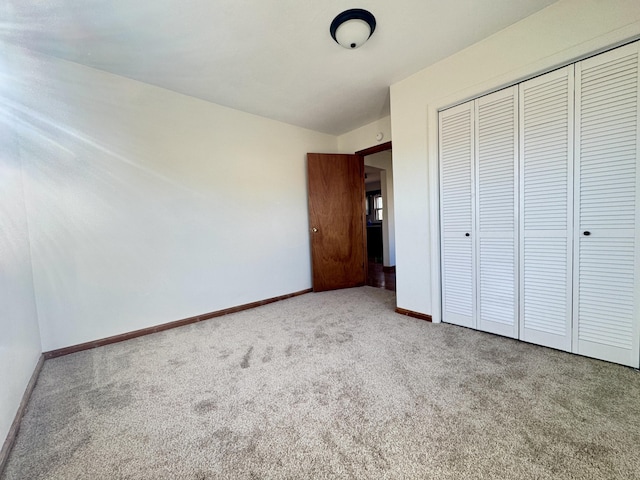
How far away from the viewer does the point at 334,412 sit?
1428 millimetres

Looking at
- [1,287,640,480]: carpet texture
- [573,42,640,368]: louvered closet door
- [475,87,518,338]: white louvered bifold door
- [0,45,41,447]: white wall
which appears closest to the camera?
[1,287,640,480]: carpet texture

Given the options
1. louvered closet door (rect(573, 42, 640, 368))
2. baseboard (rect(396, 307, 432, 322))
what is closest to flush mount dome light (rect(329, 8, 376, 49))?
louvered closet door (rect(573, 42, 640, 368))

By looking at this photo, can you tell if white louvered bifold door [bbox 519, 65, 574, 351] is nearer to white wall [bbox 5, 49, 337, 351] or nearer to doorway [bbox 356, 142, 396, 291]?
doorway [bbox 356, 142, 396, 291]

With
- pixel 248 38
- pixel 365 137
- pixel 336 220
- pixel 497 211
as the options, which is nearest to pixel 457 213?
→ pixel 497 211

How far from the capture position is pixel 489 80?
2162 millimetres

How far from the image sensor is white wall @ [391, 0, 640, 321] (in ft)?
5.62

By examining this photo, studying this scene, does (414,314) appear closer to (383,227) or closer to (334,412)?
(334,412)

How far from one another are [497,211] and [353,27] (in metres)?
1.87

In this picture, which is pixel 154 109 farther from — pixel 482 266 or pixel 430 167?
pixel 482 266

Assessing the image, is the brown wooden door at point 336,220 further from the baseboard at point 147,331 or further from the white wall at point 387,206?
the white wall at point 387,206

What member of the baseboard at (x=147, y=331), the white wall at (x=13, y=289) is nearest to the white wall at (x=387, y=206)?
the baseboard at (x=147, y=331)

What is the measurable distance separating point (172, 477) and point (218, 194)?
2623mm

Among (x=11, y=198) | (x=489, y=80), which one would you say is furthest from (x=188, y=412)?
(x=489, y=80)

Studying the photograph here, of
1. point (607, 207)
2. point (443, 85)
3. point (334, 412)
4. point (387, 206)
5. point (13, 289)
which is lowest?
point (334, 412)
